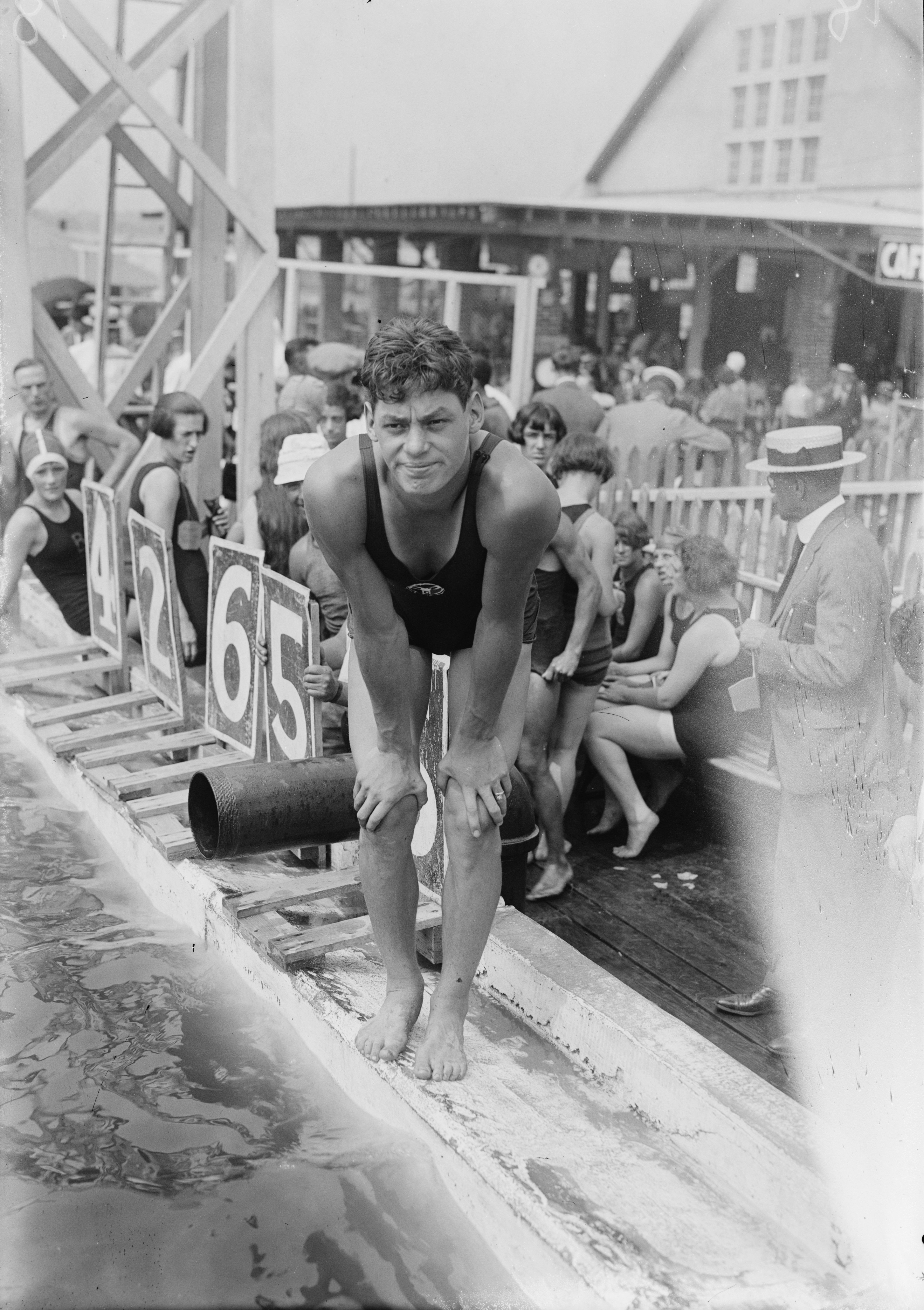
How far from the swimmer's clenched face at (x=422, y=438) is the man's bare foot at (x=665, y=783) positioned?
126 inches

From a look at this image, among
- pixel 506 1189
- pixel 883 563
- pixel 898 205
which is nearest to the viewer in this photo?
pixel 506 1189

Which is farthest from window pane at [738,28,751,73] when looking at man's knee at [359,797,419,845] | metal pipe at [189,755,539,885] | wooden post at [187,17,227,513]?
man's knee at [359,797,419,845]

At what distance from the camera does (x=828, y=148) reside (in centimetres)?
1377

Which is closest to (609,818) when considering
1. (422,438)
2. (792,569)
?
(792,569)

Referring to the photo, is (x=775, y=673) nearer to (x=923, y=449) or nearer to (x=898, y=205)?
(x=923, y=449)

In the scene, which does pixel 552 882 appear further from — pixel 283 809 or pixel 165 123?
pixel 165 123

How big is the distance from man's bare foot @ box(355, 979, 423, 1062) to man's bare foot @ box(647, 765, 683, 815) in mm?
2438

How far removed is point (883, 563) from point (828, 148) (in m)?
11.9

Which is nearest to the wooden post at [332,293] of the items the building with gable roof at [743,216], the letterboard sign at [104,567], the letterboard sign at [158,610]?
the building with gable roof at [743,216]

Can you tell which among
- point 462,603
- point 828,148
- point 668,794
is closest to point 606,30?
point 668,794

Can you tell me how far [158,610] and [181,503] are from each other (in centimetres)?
71

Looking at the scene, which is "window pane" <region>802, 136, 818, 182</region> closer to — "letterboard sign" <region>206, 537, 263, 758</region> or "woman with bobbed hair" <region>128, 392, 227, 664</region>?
"woman with bobbed hair" <region>128, 392, 227, 664</region>

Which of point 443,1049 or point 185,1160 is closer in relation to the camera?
point 185,1160

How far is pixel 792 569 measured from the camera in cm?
387
